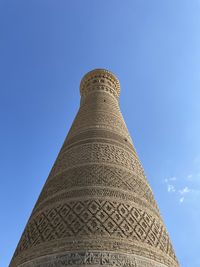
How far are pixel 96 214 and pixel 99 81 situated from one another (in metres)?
4.04

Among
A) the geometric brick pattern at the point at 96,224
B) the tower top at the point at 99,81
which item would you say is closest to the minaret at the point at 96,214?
the geometric brick pattern at the point at 96,224

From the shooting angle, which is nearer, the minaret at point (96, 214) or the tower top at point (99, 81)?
the minaret at point (96, 214)

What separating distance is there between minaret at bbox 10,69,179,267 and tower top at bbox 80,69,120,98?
187 cm

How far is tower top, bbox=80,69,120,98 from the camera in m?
7.20

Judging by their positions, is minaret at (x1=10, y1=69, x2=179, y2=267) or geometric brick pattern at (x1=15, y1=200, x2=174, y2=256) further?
geometric brick pattern at (x1=15, y1=200, x2=174, y2=256)

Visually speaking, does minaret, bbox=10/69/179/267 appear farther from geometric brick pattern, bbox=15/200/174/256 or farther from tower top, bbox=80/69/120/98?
tower top, bbox=80/69/120/98

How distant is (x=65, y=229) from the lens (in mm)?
3602

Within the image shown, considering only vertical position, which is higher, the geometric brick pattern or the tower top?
the tower top

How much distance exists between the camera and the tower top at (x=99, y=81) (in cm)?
720

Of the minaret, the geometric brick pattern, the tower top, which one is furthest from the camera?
the tower top

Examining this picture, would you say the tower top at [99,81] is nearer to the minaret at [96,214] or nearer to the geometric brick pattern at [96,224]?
the minaret at [96,214]

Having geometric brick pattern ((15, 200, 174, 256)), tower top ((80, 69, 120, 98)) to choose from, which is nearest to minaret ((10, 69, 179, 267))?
geometric brick pattern ((15, 200, 174, 256))

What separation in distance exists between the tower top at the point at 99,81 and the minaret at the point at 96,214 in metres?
1.87

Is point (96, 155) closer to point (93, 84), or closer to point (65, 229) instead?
point (65, 229)
